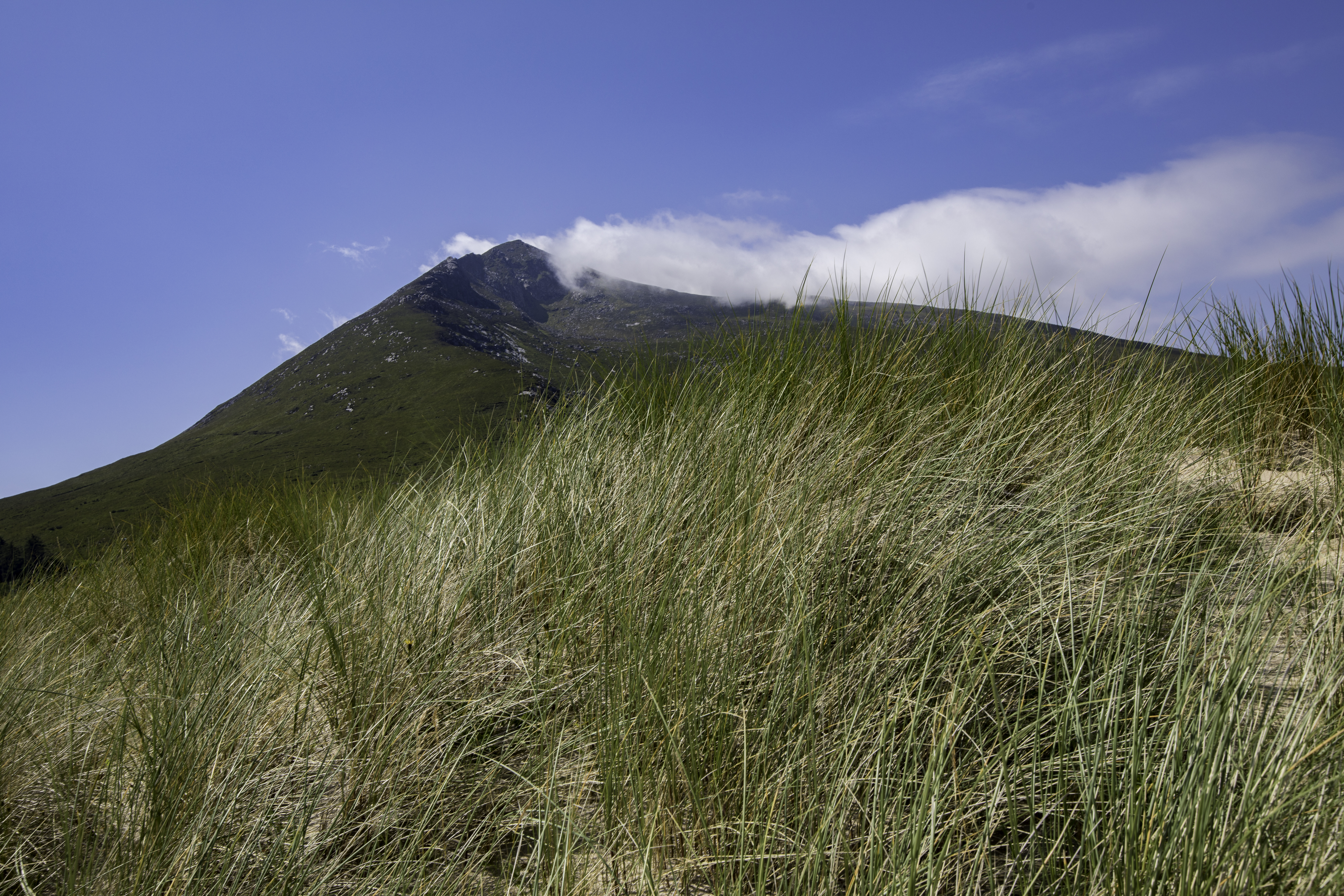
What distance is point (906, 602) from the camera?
155cm

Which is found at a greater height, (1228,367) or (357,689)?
(1228,367)

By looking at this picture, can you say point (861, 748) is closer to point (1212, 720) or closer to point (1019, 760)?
point (1019, 760)

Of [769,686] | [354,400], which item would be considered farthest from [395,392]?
[769,686]

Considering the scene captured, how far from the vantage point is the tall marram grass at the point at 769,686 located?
3.40 ft

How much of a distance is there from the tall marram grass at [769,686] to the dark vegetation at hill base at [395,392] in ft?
3.26

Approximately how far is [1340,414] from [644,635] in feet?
9.51

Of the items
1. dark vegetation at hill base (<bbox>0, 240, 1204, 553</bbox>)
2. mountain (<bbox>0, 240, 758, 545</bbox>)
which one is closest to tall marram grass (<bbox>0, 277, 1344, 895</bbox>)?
dark vegetation at hill base (<bbox>0, 240, 1204, 553</bbox>)

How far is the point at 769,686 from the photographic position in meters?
1.42

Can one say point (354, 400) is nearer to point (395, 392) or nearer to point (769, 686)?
point (395, 392)

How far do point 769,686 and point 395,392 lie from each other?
96.8 meters

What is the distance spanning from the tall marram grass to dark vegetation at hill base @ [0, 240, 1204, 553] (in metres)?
0.99

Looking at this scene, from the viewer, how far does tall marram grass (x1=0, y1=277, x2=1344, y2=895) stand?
1036 mm

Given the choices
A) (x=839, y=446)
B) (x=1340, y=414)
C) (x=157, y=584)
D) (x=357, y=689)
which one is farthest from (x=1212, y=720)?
(x=157, y=584)

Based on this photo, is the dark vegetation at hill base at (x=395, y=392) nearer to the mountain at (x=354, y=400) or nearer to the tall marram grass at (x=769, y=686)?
the mountain at (x=354, y=400)
